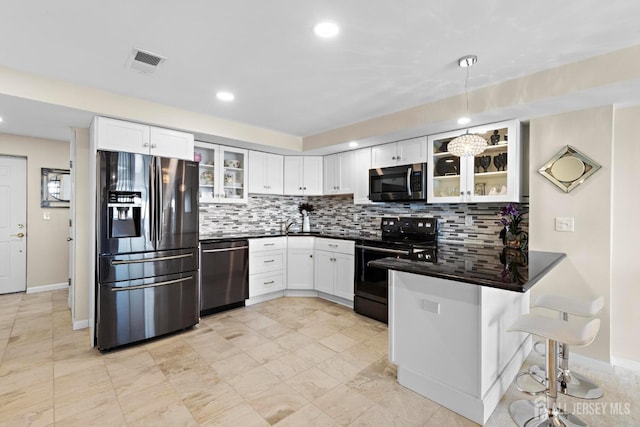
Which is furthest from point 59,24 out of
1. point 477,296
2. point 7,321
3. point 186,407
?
point 7,321

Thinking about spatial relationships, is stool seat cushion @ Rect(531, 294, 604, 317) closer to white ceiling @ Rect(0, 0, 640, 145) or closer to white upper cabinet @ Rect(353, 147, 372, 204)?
white ceiling @ Rect(0, 0, 640, 145)

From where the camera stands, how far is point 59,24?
1.80 metres

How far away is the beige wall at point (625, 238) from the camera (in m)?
2.52

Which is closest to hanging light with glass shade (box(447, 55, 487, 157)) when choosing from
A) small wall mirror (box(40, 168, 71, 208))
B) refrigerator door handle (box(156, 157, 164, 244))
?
refrigerator door handle (box(156, 157, 164, 244))

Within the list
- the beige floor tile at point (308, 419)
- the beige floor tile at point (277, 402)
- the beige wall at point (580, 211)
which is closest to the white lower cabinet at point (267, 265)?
the beige floor tile at point (277, 402)

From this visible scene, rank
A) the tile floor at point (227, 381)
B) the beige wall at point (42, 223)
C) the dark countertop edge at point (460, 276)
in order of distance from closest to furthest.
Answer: the dark countertop edge at point (460, 276) → the tile floor at point (227, 381) → the beige wall at point (42, 223)

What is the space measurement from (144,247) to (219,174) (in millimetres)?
1420

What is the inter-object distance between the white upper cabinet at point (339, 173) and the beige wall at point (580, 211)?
218 centimetres

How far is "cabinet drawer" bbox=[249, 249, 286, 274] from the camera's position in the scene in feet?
13.6

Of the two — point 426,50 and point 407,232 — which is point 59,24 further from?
point 407,232

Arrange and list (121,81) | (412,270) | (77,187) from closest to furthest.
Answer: (412,270) < (121,81) < (77,187)

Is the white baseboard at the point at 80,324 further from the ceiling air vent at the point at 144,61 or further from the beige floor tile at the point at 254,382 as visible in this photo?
the ceiling air vent at the point at 144,61

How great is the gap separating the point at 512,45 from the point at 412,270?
159 centimetres

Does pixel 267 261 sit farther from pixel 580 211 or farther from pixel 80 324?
pixel 580 211
